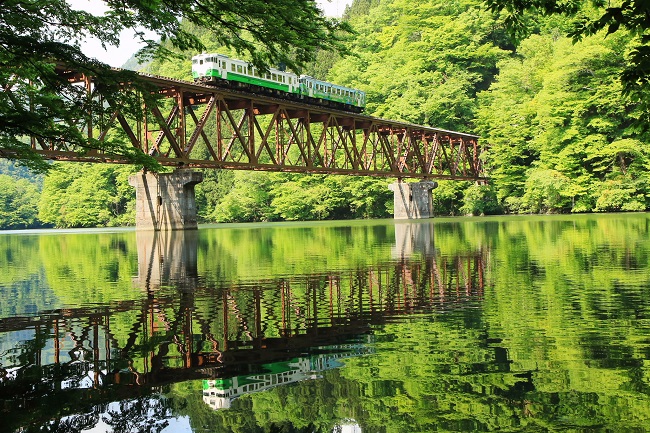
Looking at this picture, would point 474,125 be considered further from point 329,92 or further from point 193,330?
point 193,330

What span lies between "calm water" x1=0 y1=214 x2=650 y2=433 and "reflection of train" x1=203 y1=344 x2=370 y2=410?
0.08 feet

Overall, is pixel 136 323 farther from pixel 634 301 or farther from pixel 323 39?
pixel 634 301

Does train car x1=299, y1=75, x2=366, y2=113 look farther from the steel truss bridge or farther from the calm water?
the calm water

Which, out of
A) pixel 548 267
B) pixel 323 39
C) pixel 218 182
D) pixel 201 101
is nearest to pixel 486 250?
pixel 548 267

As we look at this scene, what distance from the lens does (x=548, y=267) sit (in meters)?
15.7

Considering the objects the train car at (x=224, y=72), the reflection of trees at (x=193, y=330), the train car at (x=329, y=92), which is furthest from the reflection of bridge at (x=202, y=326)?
the train car at (x=329, y=92)

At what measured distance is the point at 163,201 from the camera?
44.8 meters

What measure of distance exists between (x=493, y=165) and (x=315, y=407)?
7092cm

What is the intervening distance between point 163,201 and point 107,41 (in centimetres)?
3194

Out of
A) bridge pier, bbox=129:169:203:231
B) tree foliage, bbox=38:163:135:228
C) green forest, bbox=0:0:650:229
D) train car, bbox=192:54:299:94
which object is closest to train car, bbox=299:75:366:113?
train car, bbox=192:54:299:94

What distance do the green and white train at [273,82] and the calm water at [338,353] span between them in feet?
88.5

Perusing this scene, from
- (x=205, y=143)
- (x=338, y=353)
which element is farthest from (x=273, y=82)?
(x=338, y=353)

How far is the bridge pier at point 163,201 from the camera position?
145 feet

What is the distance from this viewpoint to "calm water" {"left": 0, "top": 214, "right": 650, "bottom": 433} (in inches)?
221
